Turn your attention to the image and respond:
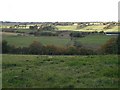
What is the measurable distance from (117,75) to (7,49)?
18781 millimetres

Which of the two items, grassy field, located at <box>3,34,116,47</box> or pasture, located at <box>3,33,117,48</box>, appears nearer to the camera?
pasture, located at <box>3,33,117,48</box>

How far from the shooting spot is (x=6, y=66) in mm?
14406

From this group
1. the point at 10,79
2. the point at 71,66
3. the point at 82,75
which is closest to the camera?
the point at 10,79

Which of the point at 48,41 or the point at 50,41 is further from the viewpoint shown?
the point at 50,41

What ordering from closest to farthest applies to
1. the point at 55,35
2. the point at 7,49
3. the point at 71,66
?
the point at 71,66 < the point at 7,49 < the point at 55,35

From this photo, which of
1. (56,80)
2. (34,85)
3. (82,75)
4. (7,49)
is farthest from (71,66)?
(7,49)

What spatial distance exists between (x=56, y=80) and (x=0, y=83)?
1.97 m

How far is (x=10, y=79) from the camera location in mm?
10312

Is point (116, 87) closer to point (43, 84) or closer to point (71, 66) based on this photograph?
point (43, 84)

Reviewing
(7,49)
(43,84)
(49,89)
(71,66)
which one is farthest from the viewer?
(7,49)

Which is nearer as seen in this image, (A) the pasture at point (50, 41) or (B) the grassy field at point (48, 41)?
(A) the pasture at point (50, 41)

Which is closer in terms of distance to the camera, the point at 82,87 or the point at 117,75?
the point at 82,87

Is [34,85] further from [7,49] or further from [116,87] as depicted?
[7,49]

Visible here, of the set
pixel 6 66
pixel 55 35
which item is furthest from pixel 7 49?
pixel 55 35
